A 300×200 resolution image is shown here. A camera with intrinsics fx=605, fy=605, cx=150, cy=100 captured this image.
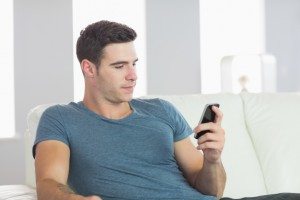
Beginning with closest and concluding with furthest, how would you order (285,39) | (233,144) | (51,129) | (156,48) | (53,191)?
(53,191) → (51,129) → (233,144) → (156,48) → (285,39)

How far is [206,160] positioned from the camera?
5.93 ft

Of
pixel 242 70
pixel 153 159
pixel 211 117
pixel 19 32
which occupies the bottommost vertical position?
pixel 153 159

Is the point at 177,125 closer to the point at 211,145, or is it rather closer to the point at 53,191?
the point at 211,145

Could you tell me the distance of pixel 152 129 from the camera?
75.3 inches

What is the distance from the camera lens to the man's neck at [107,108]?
1931 millimetres

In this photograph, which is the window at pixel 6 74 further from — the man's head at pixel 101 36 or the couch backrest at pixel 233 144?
the man's head at pixel 101 36

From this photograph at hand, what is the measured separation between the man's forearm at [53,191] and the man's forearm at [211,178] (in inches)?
17.2

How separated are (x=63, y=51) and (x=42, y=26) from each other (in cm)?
25

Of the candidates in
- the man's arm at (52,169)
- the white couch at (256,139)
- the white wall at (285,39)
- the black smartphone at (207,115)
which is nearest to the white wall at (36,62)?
the white wall at (285,39)

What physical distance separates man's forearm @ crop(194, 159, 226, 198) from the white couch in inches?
13.9

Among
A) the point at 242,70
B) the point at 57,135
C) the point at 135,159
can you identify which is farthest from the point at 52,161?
the point at 242,70

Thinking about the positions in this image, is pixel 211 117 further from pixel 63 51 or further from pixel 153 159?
pixel 63 51

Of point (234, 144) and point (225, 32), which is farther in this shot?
point (225, 32)

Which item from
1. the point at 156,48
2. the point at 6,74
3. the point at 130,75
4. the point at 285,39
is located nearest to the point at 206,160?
the point at 130,75
